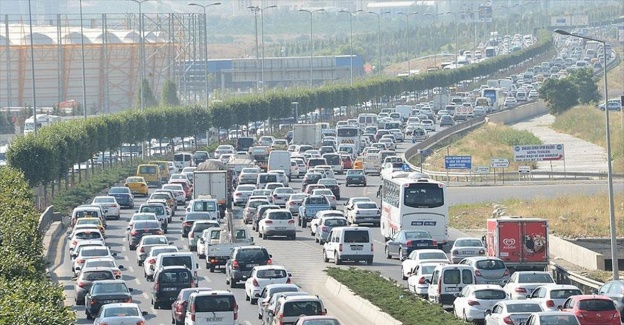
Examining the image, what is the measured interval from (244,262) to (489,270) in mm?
7856

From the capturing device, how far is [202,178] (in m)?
74.2

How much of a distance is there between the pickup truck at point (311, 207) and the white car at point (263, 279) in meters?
23.2

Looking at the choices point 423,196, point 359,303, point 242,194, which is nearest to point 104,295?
point 359,303

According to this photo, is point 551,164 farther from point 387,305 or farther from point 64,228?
point 387,305

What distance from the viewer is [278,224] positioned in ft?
209

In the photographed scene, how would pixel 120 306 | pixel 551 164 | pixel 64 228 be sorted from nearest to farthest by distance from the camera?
pixel 120 306 < pixel 64 228 < pixel 551 164

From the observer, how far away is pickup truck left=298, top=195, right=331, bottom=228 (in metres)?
69.0

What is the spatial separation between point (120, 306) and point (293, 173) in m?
57.4

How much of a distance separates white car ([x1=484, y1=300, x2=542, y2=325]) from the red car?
0.87m

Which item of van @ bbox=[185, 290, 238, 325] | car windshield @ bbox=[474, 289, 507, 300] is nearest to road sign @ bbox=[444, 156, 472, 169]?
car windshield @ bbox=[474, 289, 507, 300]

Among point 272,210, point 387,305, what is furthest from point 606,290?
point 272,210

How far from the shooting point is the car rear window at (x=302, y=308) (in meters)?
37.2

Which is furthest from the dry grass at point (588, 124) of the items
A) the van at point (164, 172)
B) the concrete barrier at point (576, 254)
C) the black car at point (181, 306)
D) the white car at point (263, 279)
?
the black car at point (181, 306)

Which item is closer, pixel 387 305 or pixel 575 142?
pixel 387 305
